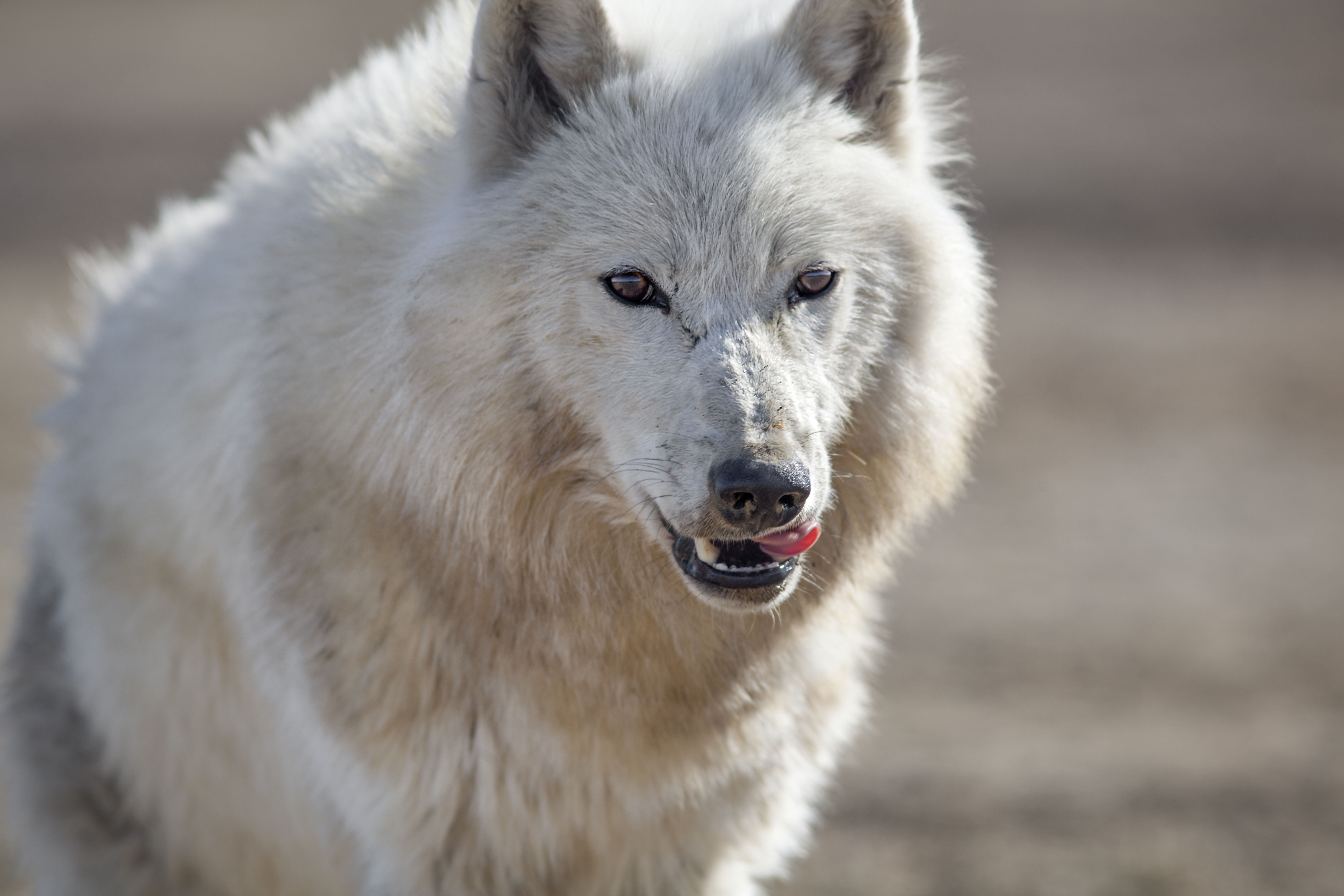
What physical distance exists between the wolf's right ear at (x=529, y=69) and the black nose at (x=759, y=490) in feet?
3.08

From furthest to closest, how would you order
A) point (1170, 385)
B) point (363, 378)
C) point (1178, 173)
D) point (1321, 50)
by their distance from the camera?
point (1321, 50), point (1178, 173), point (1170, 385), point (363, 378)

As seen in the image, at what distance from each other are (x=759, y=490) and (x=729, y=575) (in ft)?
0.89

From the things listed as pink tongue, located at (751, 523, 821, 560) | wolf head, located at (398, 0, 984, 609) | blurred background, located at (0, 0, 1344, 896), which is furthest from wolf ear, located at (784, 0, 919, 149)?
pink tongue, located at (751, 523, 821, 560)

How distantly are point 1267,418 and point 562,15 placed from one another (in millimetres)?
7668

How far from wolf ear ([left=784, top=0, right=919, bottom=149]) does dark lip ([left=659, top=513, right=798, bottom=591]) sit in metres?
1.11

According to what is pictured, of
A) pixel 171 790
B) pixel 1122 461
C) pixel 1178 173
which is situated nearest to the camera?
pixel 171 790

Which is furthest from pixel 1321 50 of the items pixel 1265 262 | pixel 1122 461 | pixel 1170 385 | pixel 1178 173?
pixel 1122 461

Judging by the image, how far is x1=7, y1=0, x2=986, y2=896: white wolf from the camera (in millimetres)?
2721

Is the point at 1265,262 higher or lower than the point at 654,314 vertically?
lower

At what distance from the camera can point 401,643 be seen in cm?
305

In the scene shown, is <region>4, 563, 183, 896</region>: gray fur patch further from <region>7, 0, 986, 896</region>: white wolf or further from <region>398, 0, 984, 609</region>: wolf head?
<region>398, 0, 984, 609</region>: wolf head

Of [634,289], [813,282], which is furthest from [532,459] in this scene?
[813,282]

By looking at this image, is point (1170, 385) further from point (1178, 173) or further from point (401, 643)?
point (401, 643)

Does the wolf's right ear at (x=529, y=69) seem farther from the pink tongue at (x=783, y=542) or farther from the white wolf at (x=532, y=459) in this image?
the pink tongue at (x=783, y=542)
